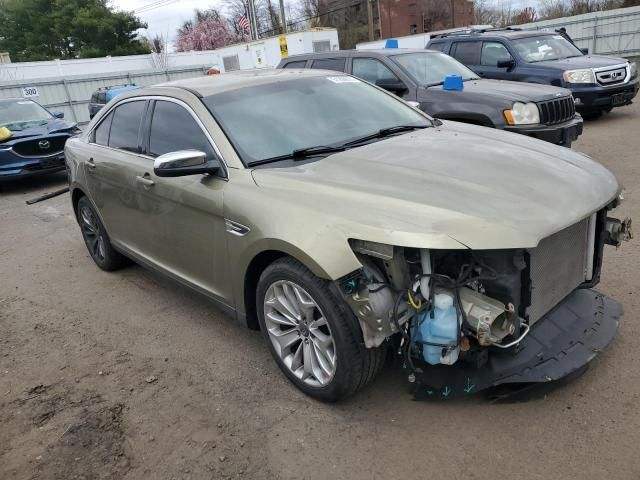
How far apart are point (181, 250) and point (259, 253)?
A: 3.18 feet

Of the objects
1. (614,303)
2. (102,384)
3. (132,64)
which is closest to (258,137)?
(102,384)

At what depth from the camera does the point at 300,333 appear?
2924mm

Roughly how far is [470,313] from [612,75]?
974 centimetres

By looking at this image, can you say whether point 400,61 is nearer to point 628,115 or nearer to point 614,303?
point 614,303

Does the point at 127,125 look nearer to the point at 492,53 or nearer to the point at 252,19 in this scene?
the point at 492,53

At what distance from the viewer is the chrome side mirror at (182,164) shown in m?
3.04

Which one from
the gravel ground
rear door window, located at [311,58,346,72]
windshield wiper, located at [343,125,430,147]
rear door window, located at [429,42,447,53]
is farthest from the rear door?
windshield wiper, located at [343,125,430,147]

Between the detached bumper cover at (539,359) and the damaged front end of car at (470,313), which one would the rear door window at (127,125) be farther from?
the detached bumper cover at (539,359)

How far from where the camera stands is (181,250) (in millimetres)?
3656

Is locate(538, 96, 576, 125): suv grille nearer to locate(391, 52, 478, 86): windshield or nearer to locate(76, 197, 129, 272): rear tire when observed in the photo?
locate(391, 52, 478, 86): windshield

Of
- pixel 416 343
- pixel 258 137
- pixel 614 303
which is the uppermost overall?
pixel 258 137

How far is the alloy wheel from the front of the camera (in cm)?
278

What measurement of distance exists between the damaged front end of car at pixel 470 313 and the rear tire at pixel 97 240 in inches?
131

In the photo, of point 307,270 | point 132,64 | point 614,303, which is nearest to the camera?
point 307,270
